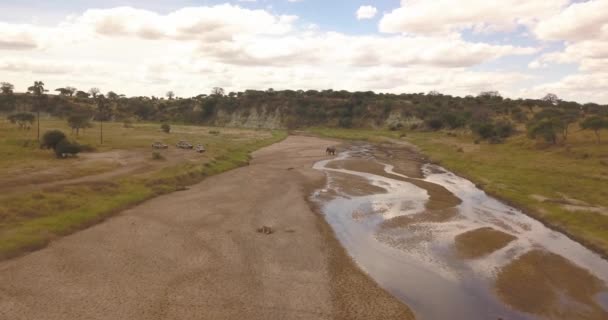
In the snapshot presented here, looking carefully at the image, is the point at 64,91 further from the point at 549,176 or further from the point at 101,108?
the point at 549,176

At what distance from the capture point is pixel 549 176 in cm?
4891

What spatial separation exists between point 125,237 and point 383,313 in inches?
649

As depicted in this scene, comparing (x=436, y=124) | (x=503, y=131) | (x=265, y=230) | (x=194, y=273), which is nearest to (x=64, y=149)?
(x=265, y=230)

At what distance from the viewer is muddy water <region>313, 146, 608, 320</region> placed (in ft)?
64.6

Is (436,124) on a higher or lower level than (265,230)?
higher

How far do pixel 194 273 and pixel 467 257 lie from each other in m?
15.7

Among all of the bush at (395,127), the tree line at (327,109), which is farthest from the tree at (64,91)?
the bush at (395,127)

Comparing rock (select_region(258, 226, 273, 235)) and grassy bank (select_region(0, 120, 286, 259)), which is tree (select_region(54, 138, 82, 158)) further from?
rock (select_region(258, 226, 273, 235))

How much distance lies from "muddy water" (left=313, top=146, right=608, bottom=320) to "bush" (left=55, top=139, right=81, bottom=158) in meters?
30.7

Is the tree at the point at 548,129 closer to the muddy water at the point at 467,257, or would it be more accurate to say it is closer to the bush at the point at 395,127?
the muddy water at the point at 467,257

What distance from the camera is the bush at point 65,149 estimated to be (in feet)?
166

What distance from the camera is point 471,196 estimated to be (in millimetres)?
43406

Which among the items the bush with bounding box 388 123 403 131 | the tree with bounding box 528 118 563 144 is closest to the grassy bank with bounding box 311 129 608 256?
the tree with bounding box 528 118 563 144

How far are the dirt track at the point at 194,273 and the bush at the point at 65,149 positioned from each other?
23273 mm
